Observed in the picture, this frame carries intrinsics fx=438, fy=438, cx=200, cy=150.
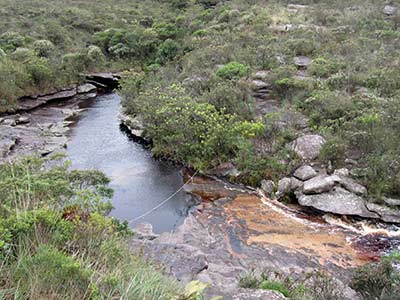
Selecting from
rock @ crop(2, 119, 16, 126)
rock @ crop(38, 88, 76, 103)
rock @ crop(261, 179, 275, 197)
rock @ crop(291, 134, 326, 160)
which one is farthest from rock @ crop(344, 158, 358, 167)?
rock @ crop(38, 88, 76, 103)

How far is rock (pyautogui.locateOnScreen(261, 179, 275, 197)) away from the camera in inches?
522

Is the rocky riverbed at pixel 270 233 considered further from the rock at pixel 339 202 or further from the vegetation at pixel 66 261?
the vegetation at pixel 66 261

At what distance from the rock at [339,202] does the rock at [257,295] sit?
19.2ft

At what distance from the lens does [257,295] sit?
6.43 meters

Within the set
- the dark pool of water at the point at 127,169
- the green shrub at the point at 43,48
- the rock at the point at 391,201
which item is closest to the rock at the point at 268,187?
the dark pool of water at the point at 127,169

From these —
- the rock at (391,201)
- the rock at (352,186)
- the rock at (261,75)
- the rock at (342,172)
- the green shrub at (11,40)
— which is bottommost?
the rock at (391,201)

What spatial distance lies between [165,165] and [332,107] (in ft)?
20.4

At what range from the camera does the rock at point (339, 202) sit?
11680mm

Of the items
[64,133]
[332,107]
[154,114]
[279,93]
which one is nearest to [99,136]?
[64,133]

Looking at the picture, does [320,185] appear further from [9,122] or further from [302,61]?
[9,122]

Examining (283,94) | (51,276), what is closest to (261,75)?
(283,94)

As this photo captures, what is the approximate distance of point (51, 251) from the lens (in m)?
4.30

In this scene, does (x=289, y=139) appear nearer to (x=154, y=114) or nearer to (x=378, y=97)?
(x=378, y=97)

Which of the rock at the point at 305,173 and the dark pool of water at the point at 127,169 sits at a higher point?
the rock at the point at 305,173
